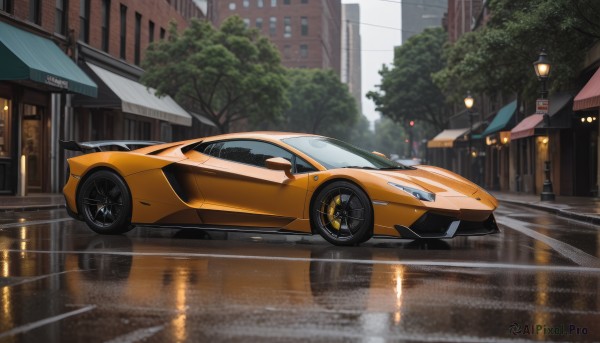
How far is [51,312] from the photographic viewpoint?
14.8 feet

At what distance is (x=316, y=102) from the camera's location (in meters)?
80.6

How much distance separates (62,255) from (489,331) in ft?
15.6

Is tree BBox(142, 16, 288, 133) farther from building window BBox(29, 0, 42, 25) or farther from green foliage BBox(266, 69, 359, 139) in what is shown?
green foliage BBox(266, 69, 359, 139)

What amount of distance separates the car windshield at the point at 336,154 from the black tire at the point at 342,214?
0.39 m

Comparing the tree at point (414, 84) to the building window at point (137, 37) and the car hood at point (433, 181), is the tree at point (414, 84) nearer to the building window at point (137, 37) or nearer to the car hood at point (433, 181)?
the building window at point (137, 37)

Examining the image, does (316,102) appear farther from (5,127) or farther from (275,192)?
(275,192)

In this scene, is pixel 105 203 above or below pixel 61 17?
below

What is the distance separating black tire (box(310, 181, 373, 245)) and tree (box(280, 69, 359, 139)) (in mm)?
71319

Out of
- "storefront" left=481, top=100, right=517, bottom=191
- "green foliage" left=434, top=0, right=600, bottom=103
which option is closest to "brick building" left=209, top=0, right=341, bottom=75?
"storefront" left=481, top=100, right=517, bottom=191

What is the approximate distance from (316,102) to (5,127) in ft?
199

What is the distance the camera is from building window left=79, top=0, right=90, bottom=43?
27.1m

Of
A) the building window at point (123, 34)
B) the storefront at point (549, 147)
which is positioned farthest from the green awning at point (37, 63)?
the storefront at point (549, 147)

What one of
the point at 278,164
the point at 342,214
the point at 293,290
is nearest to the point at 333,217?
the point at 342,214

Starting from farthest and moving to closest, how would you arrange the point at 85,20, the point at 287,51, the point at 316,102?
1. the point at 287,51
2. the point at 316,102
3. the point at 85,20
